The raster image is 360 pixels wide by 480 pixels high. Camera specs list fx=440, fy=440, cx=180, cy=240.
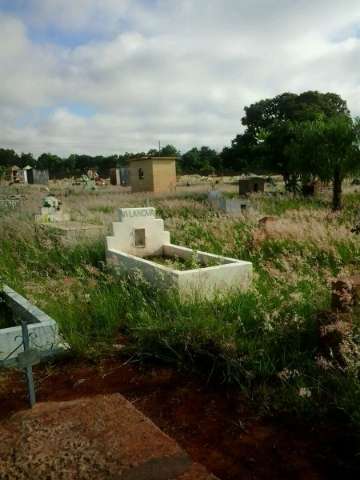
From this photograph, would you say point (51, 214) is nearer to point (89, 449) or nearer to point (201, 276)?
point (201, 276)

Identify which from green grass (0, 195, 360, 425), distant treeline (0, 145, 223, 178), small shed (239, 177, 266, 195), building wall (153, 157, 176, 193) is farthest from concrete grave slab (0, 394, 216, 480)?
distant treeline (0, 145, 223, 178)

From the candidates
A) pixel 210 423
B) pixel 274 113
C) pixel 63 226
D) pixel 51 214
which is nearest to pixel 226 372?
pixel 210 423

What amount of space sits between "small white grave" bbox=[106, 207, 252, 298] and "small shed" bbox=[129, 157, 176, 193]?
59.9 ft

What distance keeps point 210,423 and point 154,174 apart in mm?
23550

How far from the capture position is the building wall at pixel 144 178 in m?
25.7

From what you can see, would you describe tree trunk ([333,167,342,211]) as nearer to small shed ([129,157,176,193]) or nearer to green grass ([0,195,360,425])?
green grass ([0,195,360,425])

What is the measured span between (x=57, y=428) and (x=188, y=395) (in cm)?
114

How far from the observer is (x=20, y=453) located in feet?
5.67

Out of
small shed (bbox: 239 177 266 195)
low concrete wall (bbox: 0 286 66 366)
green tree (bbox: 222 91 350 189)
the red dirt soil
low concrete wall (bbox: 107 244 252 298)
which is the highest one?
green tree (bbox: 222 91 350 189)

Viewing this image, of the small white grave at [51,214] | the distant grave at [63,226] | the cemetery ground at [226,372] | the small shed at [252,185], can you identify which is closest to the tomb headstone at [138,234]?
the cemetery ground at [226,372]

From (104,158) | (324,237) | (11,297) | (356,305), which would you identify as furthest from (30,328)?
(104,158)

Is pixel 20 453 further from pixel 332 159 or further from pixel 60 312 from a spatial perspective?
pixel 332 159

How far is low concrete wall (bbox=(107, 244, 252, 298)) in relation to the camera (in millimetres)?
4668

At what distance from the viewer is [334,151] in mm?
15508
